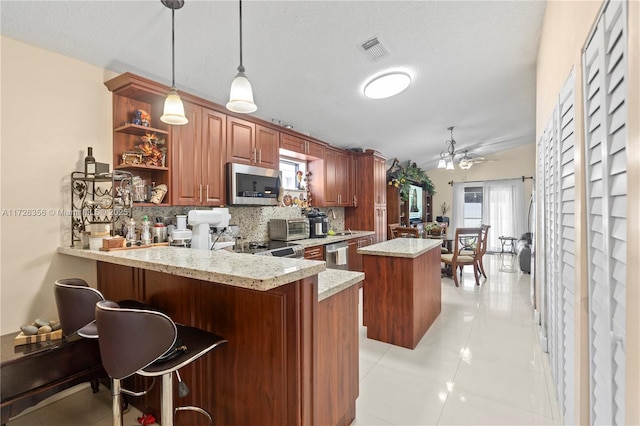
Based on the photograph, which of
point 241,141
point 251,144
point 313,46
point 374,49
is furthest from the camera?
point 251,144

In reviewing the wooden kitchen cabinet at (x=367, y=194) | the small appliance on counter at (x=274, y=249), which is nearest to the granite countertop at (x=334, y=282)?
the small appliance on counter at (x=274, y=249)

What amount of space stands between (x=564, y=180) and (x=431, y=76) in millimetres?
2044

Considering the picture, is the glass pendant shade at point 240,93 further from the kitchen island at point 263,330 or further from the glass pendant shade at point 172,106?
the kitchen island at point 263,330

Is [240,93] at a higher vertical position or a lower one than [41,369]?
higher

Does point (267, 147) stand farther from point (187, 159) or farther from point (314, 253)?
point (314, 253)

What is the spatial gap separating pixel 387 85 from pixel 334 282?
2.47 meters

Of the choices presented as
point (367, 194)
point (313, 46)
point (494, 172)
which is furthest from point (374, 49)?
point (494, 172)

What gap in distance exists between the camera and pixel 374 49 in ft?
8.35

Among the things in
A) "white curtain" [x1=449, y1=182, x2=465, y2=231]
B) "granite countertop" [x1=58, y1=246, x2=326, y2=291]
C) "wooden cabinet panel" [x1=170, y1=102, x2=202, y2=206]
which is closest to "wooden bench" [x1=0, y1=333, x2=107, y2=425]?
"granite countertop" [x1=58, y1=246, x2=326, y2=291]

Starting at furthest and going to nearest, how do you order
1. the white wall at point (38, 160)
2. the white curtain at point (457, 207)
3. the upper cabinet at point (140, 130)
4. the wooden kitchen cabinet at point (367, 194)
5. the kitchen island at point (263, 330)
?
the white curtain at point (457, 207) < the wooden kitchen cabinet at point (367, 194) < the upper cabinet at point (140, 130) < the white wall at point (38, 160) < the kitchen island at point (263, 330)

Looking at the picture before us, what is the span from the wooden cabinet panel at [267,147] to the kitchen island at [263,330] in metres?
1.90

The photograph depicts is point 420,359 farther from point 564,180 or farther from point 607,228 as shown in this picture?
point 607,228

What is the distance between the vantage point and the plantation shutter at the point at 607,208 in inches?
31.0

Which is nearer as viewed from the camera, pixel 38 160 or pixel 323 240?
pixel 38 160
